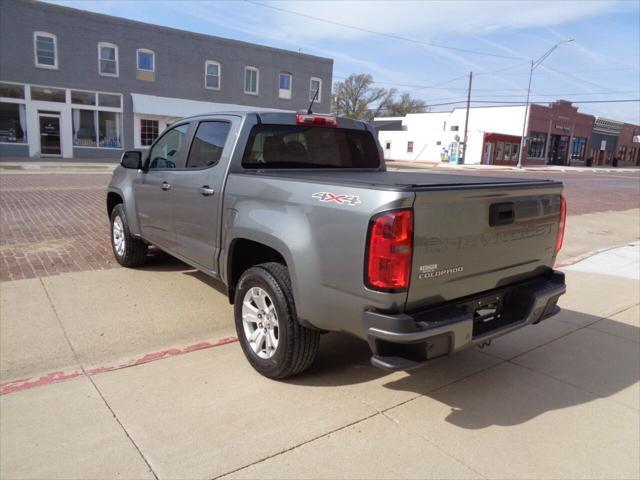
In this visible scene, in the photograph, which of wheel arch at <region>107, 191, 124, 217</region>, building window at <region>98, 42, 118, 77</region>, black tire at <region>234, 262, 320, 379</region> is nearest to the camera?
black tire at <region>234, 262, 320, 379</region>

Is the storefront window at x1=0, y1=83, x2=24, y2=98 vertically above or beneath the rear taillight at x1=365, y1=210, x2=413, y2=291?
above

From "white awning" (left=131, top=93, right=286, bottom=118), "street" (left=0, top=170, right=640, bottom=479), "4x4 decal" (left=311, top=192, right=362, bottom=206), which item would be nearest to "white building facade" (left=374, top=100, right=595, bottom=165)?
"white awning" (left=131, top=93, right=286, bottom=118)

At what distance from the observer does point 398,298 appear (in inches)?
110

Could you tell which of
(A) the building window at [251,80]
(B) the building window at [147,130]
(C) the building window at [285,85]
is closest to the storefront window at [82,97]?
(B) the building window at [147,130]

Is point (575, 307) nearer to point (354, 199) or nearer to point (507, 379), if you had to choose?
point (507, 379)

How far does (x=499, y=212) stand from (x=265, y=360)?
1890 mm

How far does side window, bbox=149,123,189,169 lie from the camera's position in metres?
4.97

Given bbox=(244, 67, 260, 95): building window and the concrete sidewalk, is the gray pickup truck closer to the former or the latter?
the concrete sidewalk

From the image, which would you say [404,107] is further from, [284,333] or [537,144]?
[284,333]

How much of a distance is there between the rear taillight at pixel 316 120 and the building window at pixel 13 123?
26514mm

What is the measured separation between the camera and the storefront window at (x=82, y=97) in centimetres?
2683

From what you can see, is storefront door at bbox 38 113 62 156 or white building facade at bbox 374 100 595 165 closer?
storefront door at bbox 38 113 62 156

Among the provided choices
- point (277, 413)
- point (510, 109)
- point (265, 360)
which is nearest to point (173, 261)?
point (265, 360)

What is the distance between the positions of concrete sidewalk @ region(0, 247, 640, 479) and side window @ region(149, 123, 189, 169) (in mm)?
1470
